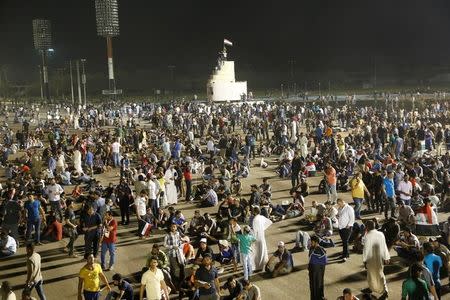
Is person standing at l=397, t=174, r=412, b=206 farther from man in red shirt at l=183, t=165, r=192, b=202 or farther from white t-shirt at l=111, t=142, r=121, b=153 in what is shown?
white t-shirt at l=111, t=142, r=121, b=153

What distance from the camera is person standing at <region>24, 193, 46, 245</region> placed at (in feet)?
47.6

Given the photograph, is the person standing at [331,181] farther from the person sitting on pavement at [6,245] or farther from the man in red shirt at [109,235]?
the person sitting on pavement at [6,245]

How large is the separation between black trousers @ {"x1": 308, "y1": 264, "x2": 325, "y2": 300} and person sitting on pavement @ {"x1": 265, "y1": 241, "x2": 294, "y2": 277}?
184cm

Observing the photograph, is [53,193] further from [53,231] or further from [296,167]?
[296,167]

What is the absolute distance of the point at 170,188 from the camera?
19047 millimetres

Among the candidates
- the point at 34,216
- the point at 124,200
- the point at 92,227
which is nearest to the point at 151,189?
the point at 124,200

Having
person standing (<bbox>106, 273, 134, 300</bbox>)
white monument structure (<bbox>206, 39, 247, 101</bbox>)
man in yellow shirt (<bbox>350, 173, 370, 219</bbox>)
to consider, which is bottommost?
person standing (<bbox>106, 273, 134, 300</bbox>)

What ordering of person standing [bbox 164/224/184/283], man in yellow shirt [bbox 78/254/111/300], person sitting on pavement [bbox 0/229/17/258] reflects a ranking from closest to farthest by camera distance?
man in yellow shirt [bbox 78/254/111/300] < person standing [bbox 164/224/184/283] < person sitting on pavement [bbox 0/229/17/258]

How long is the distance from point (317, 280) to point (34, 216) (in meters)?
8.39

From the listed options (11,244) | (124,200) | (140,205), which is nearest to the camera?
(11,244)

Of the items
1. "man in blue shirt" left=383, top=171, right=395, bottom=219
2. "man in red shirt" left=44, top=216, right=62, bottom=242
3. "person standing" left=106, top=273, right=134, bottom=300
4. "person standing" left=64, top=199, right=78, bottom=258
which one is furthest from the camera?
"man in blue shirt" left=383, top=171, right=395, bottom=219

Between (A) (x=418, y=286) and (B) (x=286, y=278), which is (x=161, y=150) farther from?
(A) (x=418, y=286)

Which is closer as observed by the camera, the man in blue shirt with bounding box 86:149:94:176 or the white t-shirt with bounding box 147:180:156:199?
the white t-shirt with bounding box 147:180:156:199

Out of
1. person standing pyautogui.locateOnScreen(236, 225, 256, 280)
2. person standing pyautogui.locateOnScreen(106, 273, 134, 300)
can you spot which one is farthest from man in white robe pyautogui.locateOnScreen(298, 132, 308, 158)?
person standing pyautogui.locateOnScreen(106, 273, 134, 300)
